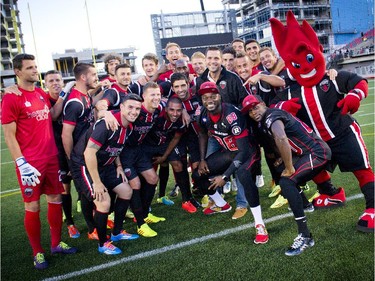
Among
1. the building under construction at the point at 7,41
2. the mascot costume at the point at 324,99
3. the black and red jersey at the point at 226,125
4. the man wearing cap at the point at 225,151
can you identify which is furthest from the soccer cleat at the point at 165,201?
the building under construction at the point at 7,41

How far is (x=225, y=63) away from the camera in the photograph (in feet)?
17.7

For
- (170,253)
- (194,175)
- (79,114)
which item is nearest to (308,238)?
(170,253)

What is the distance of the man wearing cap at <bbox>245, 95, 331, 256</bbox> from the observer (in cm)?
330

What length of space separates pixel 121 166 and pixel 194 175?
1068 millimetres

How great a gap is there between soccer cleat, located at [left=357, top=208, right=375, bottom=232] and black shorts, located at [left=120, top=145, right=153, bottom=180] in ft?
8.80

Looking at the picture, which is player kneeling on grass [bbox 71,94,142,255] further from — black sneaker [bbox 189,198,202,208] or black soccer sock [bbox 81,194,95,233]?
black sneaker [bbox 189,198,202,208]

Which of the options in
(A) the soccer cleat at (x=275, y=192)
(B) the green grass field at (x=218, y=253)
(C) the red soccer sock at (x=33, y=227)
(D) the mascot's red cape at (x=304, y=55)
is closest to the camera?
(B) the green grass field at (x=218, y=253)

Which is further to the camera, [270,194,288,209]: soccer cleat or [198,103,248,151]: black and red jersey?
[270,194,288,209]: soccer cleat

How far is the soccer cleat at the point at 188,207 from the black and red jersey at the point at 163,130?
1.01 m

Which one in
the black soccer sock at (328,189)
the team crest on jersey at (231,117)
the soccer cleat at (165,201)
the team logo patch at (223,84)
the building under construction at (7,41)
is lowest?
the soccer cleat at (165,201)

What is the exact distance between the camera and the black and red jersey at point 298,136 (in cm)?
348

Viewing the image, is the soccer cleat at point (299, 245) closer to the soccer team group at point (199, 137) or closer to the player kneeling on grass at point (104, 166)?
the soccer team group at point (199, 137)

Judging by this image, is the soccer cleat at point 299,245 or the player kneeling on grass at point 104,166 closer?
the soccer cleat at point 299,245

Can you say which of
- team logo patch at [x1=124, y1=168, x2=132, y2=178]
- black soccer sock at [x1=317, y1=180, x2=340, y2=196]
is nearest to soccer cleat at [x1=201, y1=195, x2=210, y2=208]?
team logo patch at [x1=124, y1=168, x2=132, y2=178]
